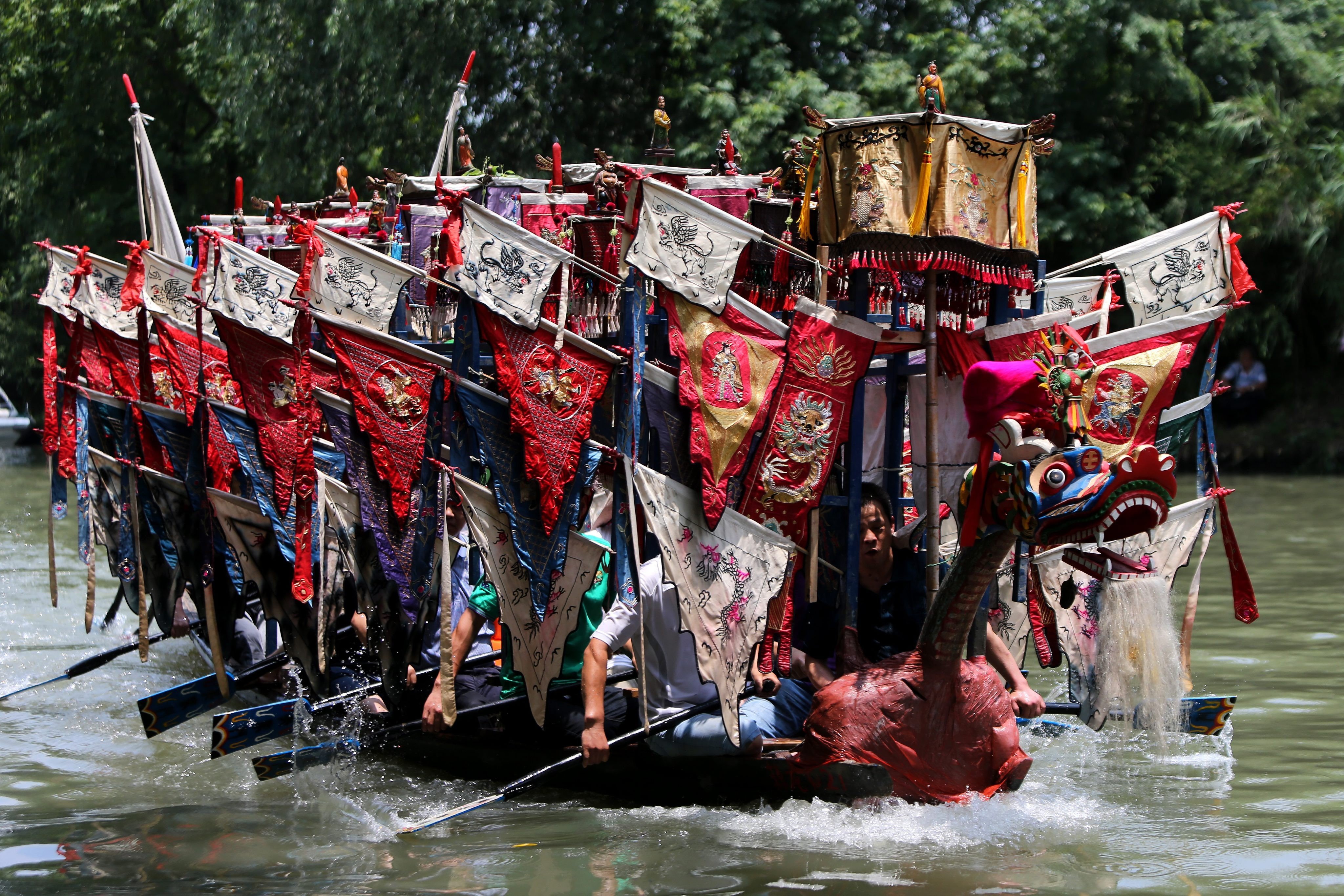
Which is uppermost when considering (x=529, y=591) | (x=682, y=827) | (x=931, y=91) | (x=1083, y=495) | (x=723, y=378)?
(x=931, y=91)

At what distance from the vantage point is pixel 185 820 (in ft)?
18.2

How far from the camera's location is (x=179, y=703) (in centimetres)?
627

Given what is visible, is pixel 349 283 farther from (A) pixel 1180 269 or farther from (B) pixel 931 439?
(A) pixel 1180 269

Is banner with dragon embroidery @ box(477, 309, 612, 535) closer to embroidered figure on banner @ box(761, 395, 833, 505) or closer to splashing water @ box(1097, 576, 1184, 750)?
embroidered figure on banner @ box(761, 395, 833, 505)

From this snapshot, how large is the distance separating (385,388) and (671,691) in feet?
5.14

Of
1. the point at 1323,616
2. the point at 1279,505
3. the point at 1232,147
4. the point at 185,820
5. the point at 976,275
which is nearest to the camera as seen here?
the point at 976,275

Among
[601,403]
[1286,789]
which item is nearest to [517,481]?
[601,403]

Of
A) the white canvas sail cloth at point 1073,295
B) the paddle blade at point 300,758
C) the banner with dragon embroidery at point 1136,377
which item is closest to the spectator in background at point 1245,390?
the white canvas sail cloth at point 1073,295

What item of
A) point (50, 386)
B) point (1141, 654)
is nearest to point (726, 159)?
point (1141, 654)

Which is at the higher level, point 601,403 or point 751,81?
point 751,81

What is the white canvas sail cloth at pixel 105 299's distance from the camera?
24.3 ft

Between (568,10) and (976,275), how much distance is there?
1242 centimetres

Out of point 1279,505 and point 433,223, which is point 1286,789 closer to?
point 433,223

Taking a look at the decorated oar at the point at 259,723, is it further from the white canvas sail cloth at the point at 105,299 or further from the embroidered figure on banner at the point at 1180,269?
the embroidered figure on banner at the point at 1180,269
